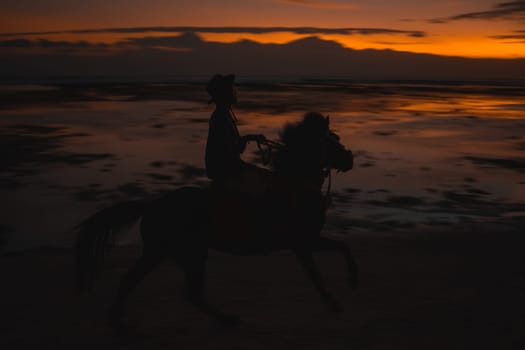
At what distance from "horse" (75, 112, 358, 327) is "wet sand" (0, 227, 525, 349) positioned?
0.33 metres

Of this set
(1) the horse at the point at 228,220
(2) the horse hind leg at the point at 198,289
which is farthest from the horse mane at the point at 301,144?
(2) the horse hind leg at the point at 198,289

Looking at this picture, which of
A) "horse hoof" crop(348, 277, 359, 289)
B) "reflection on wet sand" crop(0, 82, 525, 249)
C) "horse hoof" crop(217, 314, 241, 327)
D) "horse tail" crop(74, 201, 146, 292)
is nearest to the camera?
"horse tail" crop(74, 201, 146, 292)

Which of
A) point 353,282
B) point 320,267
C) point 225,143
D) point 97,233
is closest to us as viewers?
point 225,143

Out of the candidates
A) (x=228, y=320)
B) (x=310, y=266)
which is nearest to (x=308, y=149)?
(x=310, y=266)

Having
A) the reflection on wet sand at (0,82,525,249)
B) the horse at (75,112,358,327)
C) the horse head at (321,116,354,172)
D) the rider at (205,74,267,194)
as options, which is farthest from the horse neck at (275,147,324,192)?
the reflection on wet sand at (0,82,525,249)

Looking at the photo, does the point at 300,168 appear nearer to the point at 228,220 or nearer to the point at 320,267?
the point at 228,220

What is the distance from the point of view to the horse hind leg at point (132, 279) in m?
4.14

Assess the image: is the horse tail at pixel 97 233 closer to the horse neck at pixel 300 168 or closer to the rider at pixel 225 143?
the rider at pixel 225 143

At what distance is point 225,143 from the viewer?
13.5ft

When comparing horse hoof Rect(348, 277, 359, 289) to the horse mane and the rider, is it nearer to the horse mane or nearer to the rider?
the horse mane

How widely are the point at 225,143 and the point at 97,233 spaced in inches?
56.3

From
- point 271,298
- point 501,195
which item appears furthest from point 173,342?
point 501,195

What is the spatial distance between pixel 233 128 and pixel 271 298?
1960 millimetres

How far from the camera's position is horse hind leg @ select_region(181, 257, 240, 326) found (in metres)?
4.26
